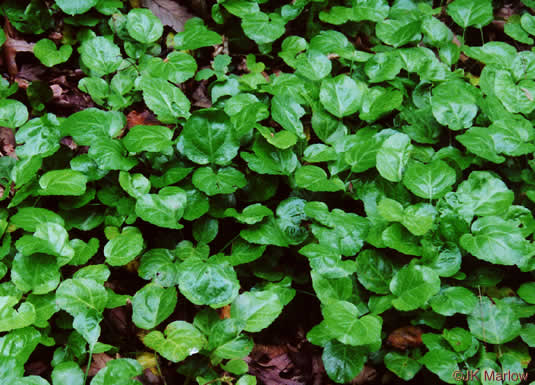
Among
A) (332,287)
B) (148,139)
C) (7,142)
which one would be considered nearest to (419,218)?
(332,287)

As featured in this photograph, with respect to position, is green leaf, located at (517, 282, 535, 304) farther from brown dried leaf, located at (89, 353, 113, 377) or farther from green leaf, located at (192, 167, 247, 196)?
brown dried leaf, located at (89, 353, 113, 377)

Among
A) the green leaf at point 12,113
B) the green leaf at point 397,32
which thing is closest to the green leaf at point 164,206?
the green leaf at point 12,113

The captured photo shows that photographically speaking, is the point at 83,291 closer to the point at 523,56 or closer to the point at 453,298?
the point at 453,298

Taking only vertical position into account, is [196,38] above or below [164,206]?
above

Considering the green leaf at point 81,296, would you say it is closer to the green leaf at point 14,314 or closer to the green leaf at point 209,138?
the green leaf at point 14,314

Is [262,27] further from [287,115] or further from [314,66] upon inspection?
[287,115]

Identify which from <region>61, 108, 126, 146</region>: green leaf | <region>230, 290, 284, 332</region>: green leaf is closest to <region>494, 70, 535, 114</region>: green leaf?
<region>230, 290, 284, 332</region>: green leaf
